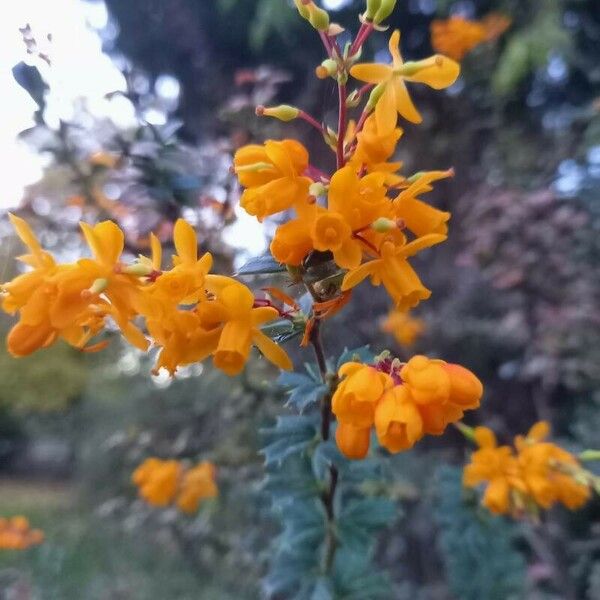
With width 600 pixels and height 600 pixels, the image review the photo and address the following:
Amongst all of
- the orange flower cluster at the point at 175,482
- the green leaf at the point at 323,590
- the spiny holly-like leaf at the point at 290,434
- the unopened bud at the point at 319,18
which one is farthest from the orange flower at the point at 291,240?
the orange flower cluster at the point at 175,482

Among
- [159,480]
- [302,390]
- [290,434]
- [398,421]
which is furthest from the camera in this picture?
[159,480]

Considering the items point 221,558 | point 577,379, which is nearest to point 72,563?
point 221,558

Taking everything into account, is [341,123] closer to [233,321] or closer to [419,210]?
[419,210]

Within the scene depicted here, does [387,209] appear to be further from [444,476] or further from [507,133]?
[507,133]

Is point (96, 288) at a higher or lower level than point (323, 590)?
higher

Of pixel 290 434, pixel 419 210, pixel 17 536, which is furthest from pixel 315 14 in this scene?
pixel 17 536

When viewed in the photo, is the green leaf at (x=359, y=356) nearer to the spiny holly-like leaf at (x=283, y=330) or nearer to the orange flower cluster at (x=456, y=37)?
the spiny holly-like leaf at (x=283, y=330)
